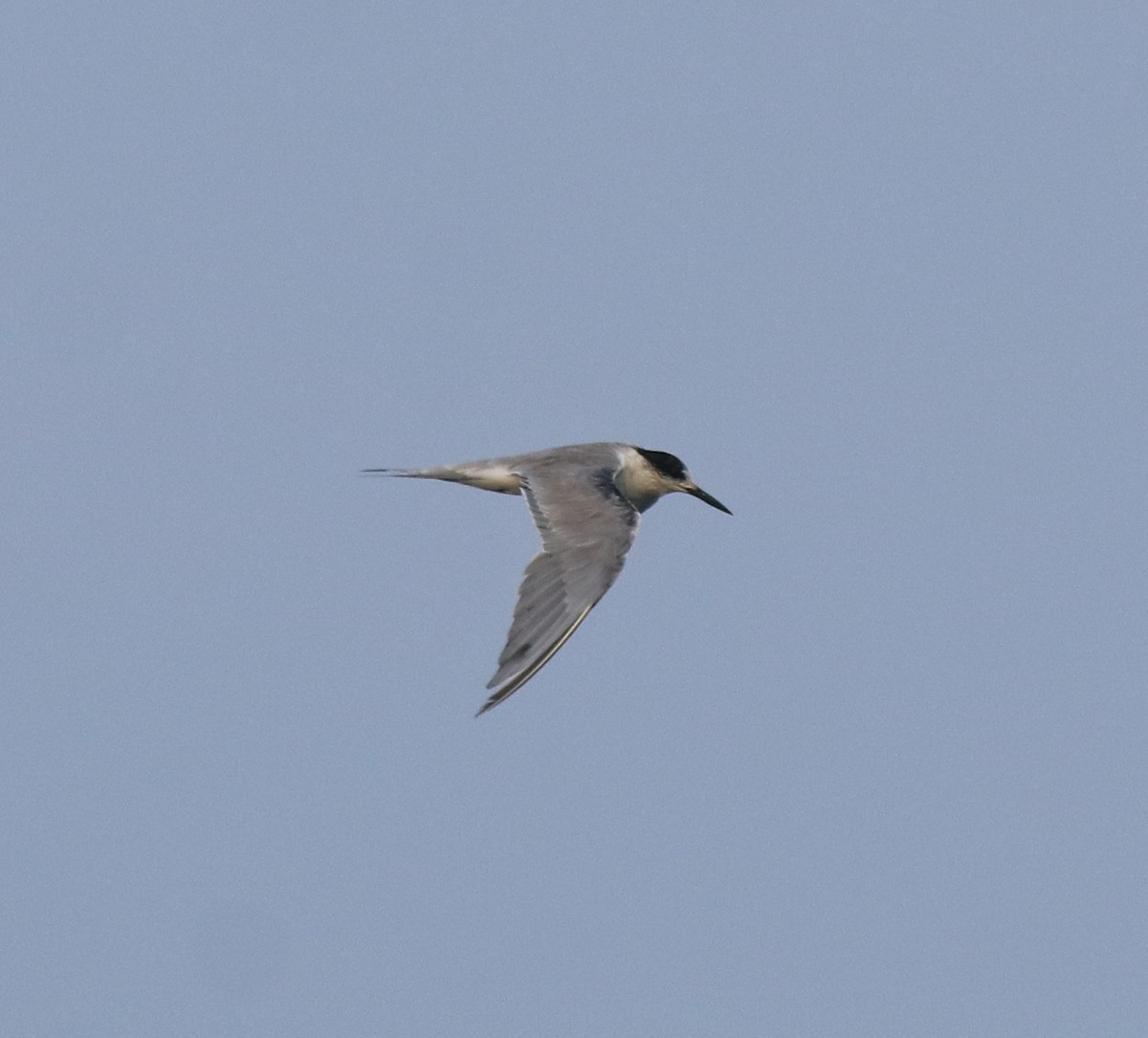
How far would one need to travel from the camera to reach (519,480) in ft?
51.9

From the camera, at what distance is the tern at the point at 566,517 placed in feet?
40.9

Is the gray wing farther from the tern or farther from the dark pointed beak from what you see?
the dark pointed beak

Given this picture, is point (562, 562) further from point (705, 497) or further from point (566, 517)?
point (705, 497)

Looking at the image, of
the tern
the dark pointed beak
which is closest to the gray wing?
the tern

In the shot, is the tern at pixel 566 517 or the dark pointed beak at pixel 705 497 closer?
the tern at pixel 566 517

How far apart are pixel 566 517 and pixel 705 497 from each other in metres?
4.22

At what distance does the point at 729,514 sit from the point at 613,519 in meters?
4.18

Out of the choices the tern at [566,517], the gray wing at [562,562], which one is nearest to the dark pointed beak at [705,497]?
the tern at [566,517]

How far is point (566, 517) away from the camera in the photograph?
1426 centimetres

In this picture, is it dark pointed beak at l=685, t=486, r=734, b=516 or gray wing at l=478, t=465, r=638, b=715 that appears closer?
gray wing at l=478, t=465, r=638, b=715

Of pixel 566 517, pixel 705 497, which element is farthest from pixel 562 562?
pixel 705 497

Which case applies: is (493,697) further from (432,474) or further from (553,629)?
(432,474)

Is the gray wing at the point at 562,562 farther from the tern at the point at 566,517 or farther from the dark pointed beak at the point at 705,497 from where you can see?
the dark pointed beak at the point at 705,497

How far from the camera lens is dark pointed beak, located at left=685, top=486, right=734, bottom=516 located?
1816 centimetres
